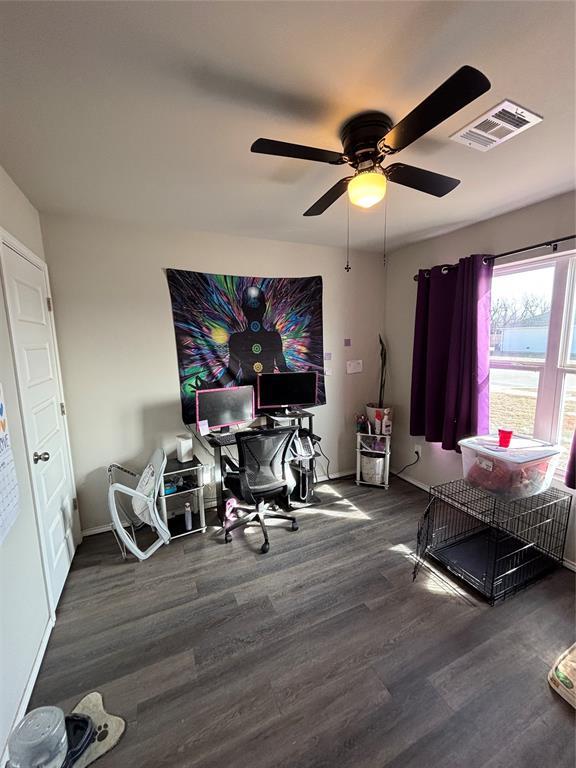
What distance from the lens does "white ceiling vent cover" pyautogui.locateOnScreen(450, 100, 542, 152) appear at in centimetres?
126

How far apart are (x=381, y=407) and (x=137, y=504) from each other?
249cm

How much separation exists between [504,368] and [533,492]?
987mm

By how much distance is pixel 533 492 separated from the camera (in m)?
1.96

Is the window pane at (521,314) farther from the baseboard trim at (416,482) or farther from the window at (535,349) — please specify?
the baseboard trim at (416,482)

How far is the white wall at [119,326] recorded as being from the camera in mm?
2330

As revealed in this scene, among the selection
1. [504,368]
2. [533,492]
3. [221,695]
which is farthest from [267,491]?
[504,368]

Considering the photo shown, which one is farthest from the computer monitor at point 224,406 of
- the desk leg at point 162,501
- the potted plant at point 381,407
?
the potted plant at point 381,407

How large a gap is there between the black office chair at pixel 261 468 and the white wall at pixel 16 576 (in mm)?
1156

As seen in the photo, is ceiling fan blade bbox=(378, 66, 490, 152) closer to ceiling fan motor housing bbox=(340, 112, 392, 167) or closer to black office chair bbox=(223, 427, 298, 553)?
ceiling fan motor housing bbox=(340, 112, 392, 167)

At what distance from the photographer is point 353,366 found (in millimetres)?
3404

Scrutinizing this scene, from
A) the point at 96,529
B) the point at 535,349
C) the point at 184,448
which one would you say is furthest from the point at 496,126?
the point at 96,529

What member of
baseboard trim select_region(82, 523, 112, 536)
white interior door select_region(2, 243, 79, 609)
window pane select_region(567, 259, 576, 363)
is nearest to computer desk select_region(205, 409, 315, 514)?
baseboard trim select_region(82, 523, 112, 536)

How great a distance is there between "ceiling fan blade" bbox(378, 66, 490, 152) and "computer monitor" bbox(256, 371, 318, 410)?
1.96 meters

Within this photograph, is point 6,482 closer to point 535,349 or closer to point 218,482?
point 218,482
